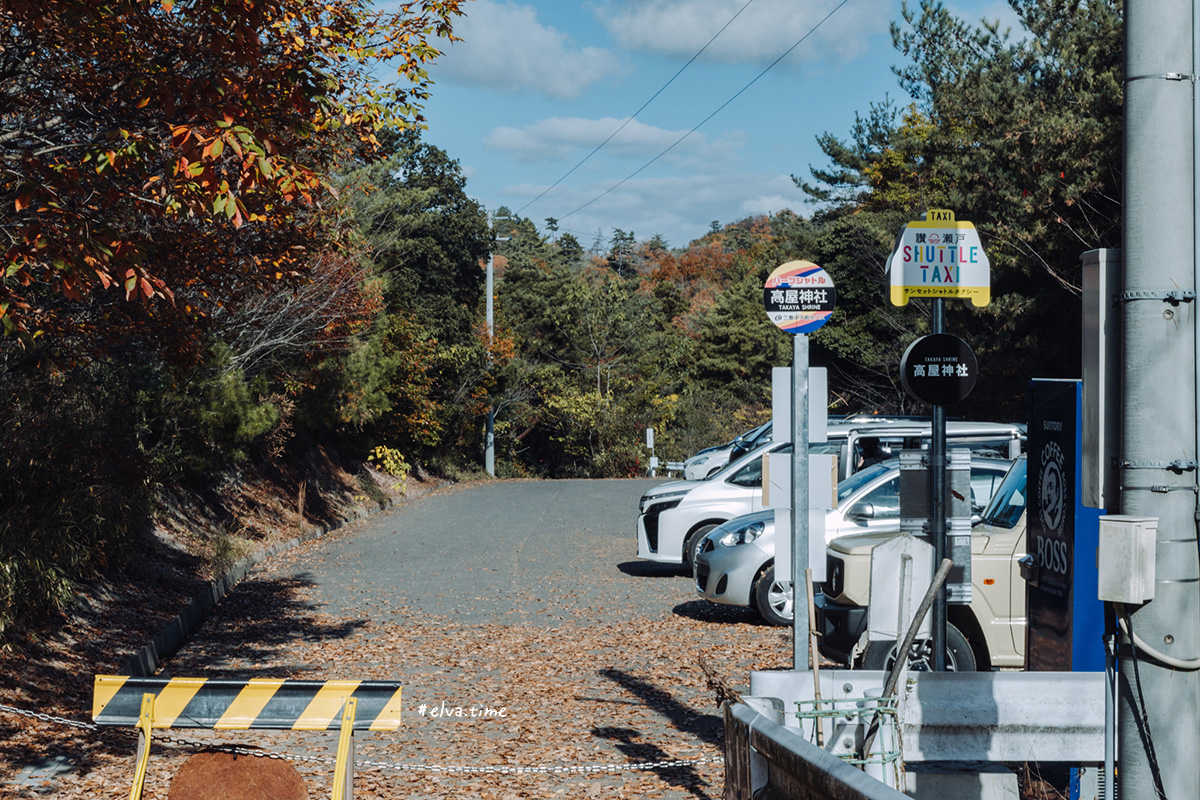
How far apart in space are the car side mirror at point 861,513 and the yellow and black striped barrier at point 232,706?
22.7 feet

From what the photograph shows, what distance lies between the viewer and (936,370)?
266 inches

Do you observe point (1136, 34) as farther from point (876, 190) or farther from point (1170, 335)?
point (876, 190)

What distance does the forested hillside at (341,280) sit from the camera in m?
6.75

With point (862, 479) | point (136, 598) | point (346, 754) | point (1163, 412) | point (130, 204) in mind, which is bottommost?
point (136, 598)

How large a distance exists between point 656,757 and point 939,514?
2418mm

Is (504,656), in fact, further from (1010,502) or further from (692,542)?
(1010,502)

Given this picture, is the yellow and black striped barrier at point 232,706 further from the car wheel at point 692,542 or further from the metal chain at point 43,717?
the car wheel at point 692,542

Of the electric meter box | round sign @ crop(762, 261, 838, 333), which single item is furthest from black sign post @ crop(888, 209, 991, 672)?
the electric meter box

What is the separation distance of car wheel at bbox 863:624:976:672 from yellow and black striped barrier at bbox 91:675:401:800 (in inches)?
106

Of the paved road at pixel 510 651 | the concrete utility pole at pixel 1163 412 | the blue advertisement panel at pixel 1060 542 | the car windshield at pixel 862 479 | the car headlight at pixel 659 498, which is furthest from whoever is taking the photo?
the car headlight at pixel 659 498

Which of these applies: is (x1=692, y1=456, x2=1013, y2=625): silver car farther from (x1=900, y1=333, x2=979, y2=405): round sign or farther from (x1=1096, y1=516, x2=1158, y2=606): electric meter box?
(x1=1096, y1=516, x2=1158, y2=606): electric meter box

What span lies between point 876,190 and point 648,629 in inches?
1448

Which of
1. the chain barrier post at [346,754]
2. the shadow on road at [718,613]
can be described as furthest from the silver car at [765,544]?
the chain barrier post at [346,754]

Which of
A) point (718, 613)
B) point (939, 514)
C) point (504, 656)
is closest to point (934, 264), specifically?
point (939, 514)
